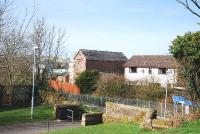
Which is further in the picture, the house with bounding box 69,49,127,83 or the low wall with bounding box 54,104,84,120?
the house with bounding box 69,49,127,83

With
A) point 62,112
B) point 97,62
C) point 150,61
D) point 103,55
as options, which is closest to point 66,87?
point 62,112

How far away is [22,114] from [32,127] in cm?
696

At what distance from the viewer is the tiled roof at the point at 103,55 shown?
7406cm

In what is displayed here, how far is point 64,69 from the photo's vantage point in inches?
3639

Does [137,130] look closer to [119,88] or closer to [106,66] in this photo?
[119,88]

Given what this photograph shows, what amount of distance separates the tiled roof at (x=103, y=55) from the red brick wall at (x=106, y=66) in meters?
0.66

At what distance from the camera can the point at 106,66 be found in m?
75.6

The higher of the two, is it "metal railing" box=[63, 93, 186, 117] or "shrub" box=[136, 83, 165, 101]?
"shrub" box=[136, 83, 165, 101]

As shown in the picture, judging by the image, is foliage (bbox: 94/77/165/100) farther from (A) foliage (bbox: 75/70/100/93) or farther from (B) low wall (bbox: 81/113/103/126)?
(B) low wall (bbox: 81/113/103/126)

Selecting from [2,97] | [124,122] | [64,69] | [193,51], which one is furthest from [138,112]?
[64,69]

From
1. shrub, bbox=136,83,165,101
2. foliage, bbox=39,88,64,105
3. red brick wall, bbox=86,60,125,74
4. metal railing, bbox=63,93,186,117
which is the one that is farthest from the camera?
red brick wall, bbox=86,60,125,74

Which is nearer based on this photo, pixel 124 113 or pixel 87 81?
pixel 124 113

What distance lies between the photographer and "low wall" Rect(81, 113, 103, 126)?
2735cm

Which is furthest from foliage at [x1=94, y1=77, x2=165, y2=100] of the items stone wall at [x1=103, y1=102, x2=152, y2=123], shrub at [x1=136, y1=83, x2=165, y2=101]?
stone wall at [x1=103, y1=102, x2=152, y2=123]
